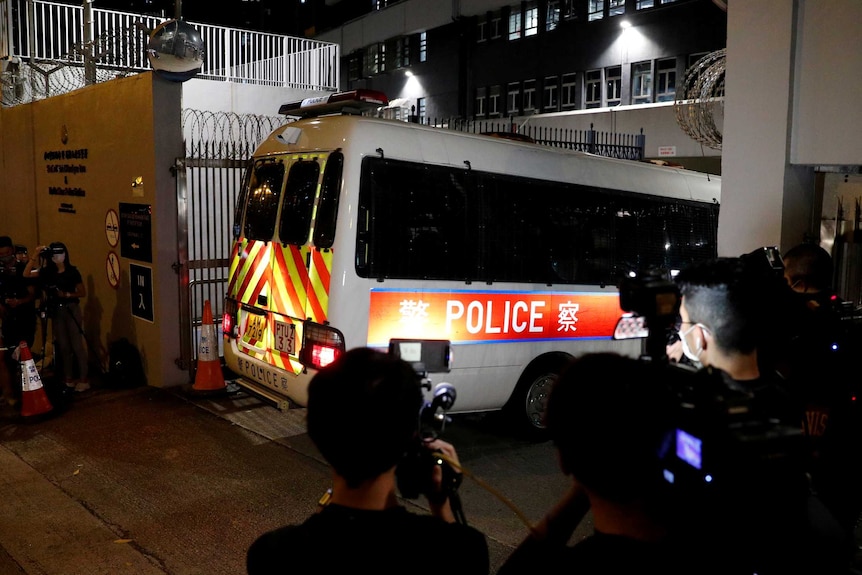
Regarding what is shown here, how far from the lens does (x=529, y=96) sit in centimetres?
2966

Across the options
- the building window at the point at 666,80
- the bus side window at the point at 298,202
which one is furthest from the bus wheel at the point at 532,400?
the building window at the point at 666,80

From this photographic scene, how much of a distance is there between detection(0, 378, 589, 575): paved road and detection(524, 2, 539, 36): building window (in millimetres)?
24129

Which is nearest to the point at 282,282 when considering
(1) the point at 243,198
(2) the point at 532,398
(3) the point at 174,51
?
(1) the point at 243,198

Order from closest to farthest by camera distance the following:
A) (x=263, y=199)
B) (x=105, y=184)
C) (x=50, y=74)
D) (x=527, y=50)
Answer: (x=263, y=199)
(x=105, y=184)
(x=50, y=74)
(x=527, y=50)

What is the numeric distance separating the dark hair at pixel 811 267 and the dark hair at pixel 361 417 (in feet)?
8.38

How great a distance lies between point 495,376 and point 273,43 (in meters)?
10.8

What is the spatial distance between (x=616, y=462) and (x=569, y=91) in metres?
27.4

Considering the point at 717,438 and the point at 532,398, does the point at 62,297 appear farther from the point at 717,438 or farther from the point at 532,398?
the point at 717,438

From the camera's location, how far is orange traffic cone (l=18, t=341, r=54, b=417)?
7359mm

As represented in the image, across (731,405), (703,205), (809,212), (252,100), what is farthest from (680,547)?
(252,100)

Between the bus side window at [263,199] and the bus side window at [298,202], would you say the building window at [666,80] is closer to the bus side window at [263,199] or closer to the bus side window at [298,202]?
the bus side window at [263,199]

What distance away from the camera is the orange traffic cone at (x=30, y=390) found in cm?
736

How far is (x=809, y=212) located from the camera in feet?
16.9

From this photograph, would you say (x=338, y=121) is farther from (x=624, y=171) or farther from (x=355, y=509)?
(x=355, y=509)
